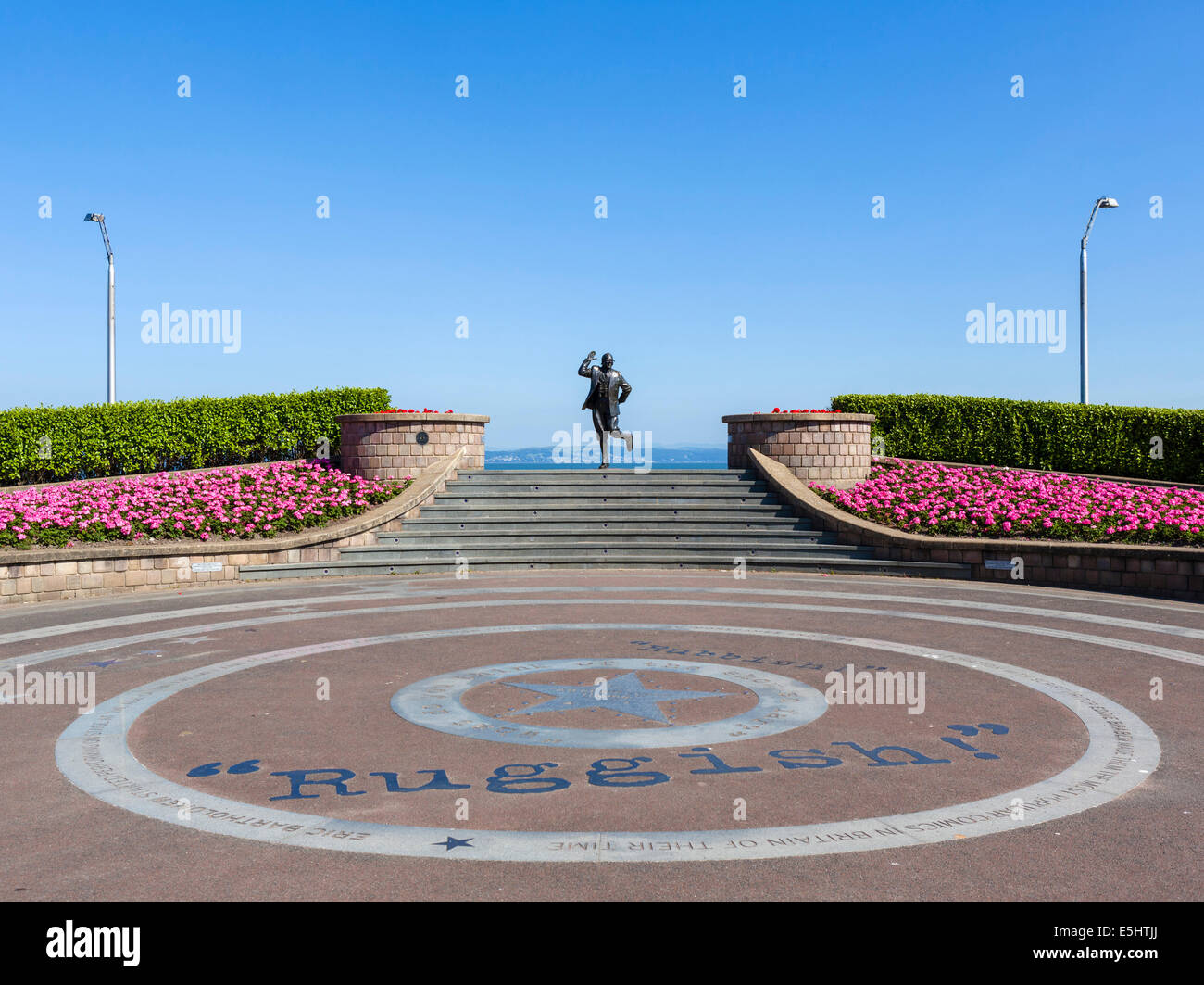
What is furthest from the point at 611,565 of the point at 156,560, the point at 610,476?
the point at 156,560

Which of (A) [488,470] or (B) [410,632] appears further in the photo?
(A) [488,470]

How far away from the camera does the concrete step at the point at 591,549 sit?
1605 centimetres

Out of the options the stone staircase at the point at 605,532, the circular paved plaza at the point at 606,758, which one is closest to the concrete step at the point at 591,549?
the stone staircase at the point at 605,532

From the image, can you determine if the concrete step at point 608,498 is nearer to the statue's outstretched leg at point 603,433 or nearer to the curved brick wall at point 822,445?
the curved brick wall at point 822,445

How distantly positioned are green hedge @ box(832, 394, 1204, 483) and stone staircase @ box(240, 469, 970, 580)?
524 cm

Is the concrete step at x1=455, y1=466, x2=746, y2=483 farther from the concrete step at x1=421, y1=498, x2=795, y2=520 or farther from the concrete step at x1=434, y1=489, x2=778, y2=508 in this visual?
the concrete step at x1=421, y1=498, x2=795, y2=520

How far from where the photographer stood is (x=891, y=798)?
4.89 metres

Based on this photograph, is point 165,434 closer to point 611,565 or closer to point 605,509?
point 605,509

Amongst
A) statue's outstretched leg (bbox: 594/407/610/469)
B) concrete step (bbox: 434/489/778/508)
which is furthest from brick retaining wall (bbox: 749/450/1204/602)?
statue's outstretched leg (bbox: 594/407/610/469)

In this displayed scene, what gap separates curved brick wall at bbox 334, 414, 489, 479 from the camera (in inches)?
754

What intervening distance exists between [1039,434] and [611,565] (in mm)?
12044

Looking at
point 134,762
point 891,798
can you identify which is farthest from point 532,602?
point 891,798

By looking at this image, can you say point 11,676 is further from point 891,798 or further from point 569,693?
point 891,798
